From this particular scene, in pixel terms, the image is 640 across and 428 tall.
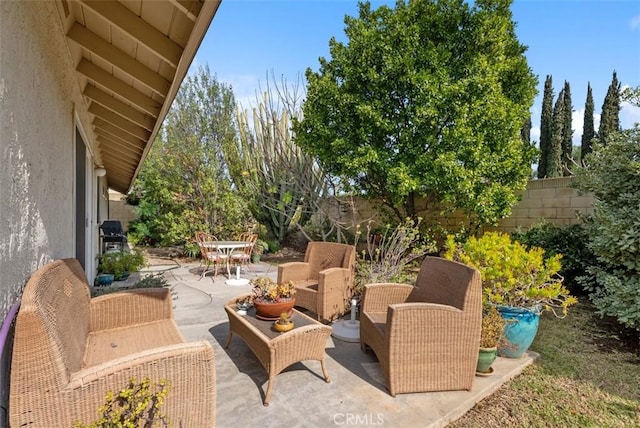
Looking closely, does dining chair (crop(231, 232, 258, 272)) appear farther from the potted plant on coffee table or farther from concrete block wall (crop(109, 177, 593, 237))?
concrete block wall (crop(109, 177, 593, 237))

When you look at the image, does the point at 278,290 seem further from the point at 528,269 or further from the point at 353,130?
the point at 353,130

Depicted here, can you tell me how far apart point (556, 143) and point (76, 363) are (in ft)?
48.4

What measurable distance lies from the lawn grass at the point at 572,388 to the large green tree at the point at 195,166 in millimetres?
8660

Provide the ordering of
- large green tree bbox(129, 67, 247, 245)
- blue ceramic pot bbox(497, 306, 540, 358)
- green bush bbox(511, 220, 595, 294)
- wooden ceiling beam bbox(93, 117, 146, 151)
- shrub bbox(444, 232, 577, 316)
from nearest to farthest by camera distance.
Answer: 1. blue ceramic pot bbox(497, 306, 540, 358)
2. shrub bbox(444, 232, 577, 316)
3. wooden ceiling beam bbox(93, 117, 146, 151)
4. green bush bbox(511, 220, 595, 294)
5. large green tree bbox(129, 67, 247, 245)

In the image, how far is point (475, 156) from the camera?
6711 mm

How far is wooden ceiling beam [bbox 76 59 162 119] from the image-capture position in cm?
360

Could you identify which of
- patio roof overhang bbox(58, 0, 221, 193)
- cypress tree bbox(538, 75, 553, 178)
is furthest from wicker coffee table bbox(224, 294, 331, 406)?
cypress tree bbox(538, 75, 553, 178)

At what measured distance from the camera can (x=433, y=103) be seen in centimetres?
670

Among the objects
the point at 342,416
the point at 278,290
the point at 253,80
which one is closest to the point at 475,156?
the point at 278,290

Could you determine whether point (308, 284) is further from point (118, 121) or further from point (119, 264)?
point (118, 121)

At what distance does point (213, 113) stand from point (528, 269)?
10.4m

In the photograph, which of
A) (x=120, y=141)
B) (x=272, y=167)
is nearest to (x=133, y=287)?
(x=120, y=141)

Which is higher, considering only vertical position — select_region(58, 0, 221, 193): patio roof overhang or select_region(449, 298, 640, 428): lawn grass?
select_region(58, 0, 221, 193): patio roof overhang

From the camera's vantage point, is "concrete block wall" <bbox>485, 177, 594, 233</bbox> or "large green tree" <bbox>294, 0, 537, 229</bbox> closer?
"concrete block wall" <bbox>485, 177, 594, 233</bbox>
